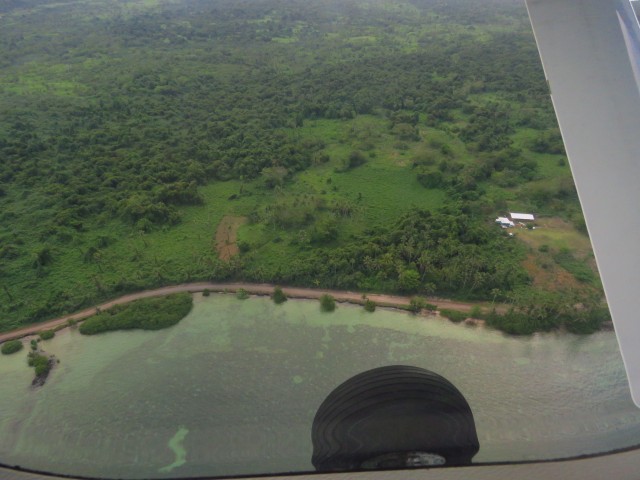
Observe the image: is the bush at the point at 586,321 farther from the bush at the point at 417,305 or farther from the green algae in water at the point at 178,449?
the green algae in water at the point at 178,449

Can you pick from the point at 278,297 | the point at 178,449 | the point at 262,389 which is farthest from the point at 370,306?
the point at 178,449

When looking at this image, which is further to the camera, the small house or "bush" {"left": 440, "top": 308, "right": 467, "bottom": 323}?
the small house

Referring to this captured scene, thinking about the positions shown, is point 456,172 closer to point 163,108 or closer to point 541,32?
point 541,32

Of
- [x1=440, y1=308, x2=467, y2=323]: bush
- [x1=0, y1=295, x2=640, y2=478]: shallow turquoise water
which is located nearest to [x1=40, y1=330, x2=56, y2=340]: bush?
[x1=0, y1=295, x2=640, y2=478]: shallow turquoise water

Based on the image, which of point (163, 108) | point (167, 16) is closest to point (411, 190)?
point (163, 108)

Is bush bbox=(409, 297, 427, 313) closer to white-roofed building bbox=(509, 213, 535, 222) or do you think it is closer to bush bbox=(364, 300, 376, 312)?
bush bbox=(364, 300, 376, 312)
